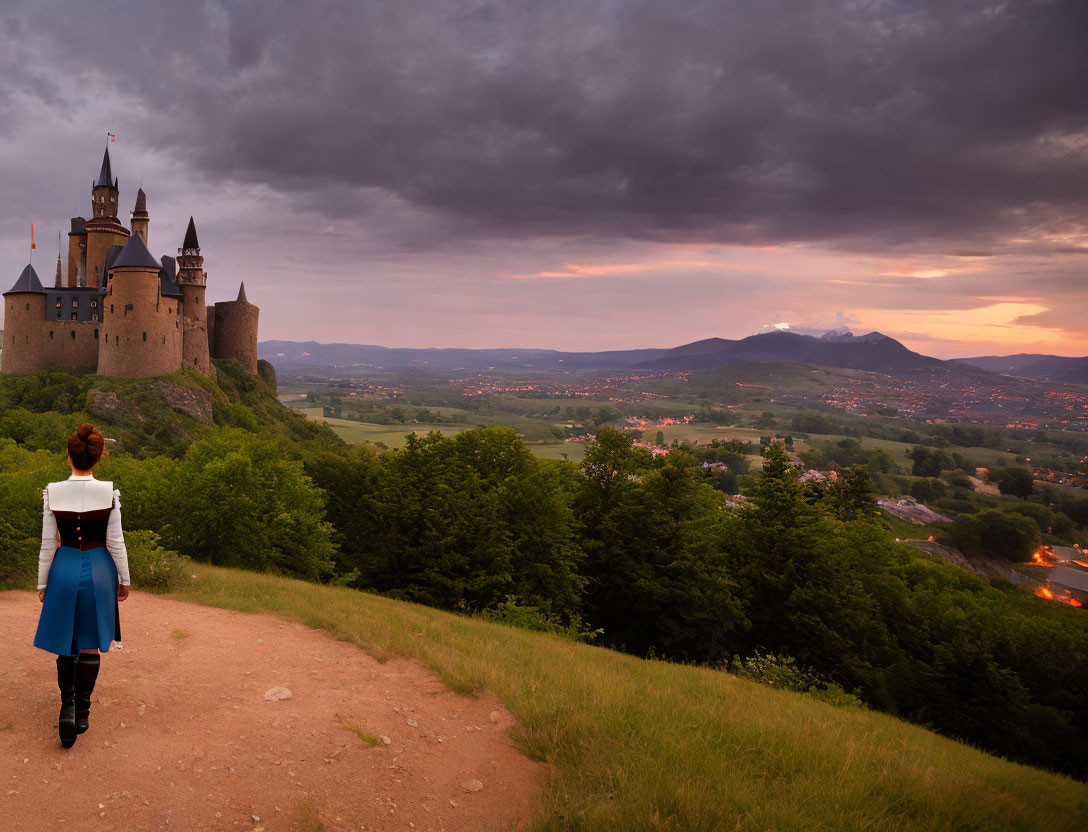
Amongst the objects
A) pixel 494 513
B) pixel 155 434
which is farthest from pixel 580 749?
pixel 155 434

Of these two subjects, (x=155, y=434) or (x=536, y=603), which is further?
(x=155, y=434)

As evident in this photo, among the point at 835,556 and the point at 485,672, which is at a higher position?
the point at 485,672

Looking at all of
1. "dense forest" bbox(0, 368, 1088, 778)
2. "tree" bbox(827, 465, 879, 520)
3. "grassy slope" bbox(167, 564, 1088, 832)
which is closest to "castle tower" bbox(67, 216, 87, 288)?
"dense forest" bbox(0, 368, 1088, 778)

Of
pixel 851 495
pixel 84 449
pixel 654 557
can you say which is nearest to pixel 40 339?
pixel 654 557

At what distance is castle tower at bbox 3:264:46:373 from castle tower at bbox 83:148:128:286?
496cm

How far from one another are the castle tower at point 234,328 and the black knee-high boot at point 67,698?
8053cm

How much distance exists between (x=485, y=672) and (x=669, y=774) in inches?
146

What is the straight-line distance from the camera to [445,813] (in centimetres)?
576

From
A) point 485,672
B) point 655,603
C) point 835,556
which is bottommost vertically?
point 655,603

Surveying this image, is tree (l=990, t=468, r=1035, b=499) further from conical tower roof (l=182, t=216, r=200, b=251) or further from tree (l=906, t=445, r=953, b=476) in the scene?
conical tower roof (l=182, t=216, r=200, b=251)

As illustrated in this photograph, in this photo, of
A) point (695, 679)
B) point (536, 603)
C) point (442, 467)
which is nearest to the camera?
point (695, 679)

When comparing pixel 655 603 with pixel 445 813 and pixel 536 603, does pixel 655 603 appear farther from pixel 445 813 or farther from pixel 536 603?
pixel 445 813

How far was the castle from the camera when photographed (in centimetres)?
5544

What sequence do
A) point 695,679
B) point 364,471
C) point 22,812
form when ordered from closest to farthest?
point 22,812
point 695,679
point 364,471
